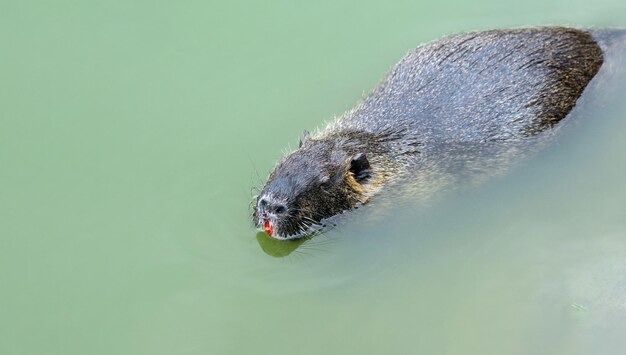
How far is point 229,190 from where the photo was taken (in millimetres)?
5844

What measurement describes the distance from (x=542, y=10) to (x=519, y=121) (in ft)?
5.35

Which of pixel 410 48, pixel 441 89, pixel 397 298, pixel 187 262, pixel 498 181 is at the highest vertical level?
pixel 410 48

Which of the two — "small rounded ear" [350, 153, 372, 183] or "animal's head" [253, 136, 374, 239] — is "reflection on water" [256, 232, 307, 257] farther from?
"small rounded ear" [350, 153, 372, 183]

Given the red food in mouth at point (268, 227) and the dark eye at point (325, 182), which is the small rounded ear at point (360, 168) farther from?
the red food in mouth at point (268, 227)

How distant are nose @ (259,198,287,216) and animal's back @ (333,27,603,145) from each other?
907mm

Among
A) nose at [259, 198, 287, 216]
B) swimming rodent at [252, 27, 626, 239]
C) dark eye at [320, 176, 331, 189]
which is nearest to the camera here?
nose at [259, 198, 287, 216]

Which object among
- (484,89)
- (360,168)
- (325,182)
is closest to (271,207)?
(325,182)

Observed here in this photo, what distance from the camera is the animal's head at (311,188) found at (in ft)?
17.6

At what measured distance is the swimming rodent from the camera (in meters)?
5.57

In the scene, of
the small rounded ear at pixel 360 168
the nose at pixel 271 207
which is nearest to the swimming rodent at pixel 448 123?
the small rounded ear at pixel 360 168

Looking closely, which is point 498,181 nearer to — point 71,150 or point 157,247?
point 157,247

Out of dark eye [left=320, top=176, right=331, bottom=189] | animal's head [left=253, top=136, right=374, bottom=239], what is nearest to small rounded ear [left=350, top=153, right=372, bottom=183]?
animal's head [left=253, top=136, right=374, bottom=239]

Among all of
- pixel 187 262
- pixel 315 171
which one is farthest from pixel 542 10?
pixel 187 262

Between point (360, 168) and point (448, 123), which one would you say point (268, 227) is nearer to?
point (360, 168)
